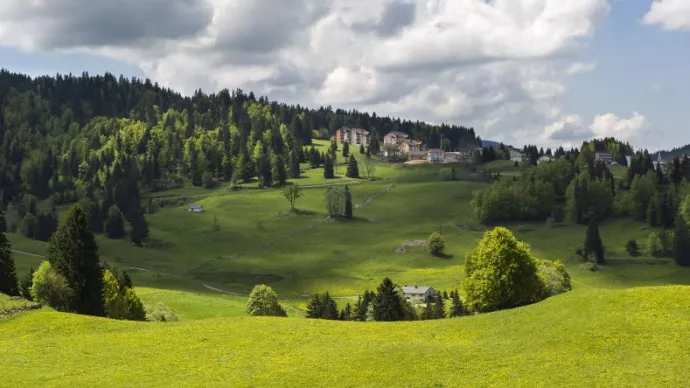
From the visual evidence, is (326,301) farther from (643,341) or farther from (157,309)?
(643,341)

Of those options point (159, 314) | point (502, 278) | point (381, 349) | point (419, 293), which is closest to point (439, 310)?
point (419, 293)

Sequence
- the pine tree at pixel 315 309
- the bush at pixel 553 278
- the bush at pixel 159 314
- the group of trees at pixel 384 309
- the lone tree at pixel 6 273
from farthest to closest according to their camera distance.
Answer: the pine tree at pixel 315 309
the bush at pixel 553 278
the bush at pixel 159 314
the group of trees at pixel 384 309
the lone tree at pixel 6 273

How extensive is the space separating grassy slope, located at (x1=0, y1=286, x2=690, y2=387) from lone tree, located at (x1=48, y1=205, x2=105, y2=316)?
14640 millimetres

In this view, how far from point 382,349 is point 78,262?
1643 inches

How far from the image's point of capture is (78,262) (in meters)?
70.4

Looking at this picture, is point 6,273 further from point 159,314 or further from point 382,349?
point 382,349

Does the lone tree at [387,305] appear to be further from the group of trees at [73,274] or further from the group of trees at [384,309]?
the group of trees at [73,274]

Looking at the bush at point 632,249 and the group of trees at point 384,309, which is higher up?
the bush at point 632,249

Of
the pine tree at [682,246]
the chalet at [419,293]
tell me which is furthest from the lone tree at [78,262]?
the pine tree at [682,246]

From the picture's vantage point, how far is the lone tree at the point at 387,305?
9694 centimetres

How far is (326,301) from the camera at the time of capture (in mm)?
116750

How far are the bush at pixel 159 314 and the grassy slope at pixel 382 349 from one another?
42.7 meters

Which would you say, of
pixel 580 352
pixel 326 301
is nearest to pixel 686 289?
pixel 580 352

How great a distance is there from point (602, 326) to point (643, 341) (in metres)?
3.14
